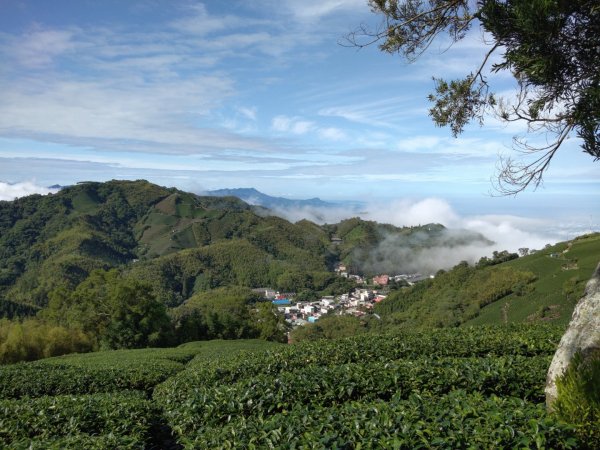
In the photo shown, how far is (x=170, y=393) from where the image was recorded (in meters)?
9.08

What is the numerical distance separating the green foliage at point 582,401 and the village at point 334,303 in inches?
3584

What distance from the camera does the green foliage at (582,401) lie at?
14.4 feet

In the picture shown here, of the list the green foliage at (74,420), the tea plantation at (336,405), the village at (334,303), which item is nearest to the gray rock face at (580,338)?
the tea plantation at (336,405)

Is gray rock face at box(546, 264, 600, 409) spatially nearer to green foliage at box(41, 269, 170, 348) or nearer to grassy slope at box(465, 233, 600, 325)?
green foliage at box(41, 269, 170, 348)

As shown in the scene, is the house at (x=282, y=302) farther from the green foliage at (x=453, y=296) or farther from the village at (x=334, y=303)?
the green foliage at (x=453, y=296)

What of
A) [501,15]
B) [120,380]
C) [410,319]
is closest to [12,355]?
[120,380]

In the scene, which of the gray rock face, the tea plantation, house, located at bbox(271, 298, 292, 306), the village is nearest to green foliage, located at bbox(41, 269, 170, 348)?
the tea plantation

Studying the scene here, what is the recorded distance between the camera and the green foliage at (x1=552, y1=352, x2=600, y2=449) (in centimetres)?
438

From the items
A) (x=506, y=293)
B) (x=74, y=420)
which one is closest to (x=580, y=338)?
(x=74, y=420)

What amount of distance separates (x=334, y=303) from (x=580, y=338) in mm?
135173

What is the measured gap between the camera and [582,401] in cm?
453

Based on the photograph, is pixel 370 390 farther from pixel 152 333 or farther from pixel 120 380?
pixel 152 333

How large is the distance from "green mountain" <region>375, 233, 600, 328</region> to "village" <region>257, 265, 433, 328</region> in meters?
18.2

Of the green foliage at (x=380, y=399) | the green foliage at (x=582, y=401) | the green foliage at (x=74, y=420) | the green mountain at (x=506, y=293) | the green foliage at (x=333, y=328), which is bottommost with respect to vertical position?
the green foliage at (x=333, y=328)
